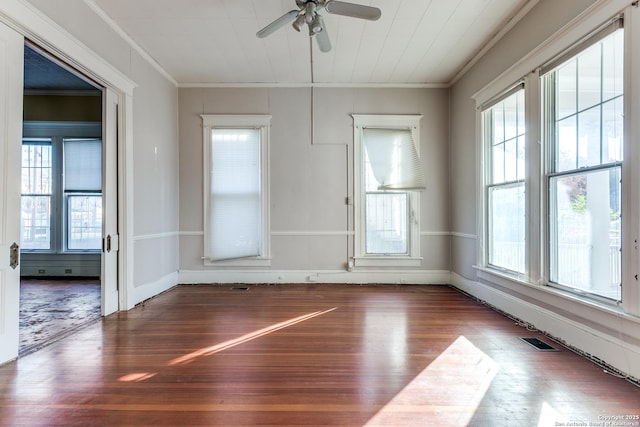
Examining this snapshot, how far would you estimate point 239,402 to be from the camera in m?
1.80

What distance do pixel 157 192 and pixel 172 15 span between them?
212cm

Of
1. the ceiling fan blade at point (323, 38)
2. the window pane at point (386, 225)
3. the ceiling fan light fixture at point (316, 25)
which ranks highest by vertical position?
the ceiling fan blade at point (323, 38)

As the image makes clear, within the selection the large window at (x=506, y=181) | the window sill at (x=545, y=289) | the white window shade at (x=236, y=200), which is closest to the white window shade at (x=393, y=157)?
the large window at (x=506, y=181)

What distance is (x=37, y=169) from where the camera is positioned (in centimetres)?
541

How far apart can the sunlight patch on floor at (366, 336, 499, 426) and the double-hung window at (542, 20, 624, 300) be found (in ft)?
3.49

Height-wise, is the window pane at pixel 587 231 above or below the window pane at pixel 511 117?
below

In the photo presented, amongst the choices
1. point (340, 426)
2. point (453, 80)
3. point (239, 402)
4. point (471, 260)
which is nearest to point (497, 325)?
point (471, 260)

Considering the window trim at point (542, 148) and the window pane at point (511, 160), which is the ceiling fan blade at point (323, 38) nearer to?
the window trim at point (542, 148)

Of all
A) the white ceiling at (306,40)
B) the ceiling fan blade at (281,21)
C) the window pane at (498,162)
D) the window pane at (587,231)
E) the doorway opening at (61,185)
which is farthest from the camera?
the doorway opening at (61,185)

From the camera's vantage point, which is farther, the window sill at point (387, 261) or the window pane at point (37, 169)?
the window pane at point (37, 169)

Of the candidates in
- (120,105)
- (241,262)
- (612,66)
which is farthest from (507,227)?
(120,105)

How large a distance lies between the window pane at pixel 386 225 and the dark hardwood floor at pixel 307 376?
1.58 m

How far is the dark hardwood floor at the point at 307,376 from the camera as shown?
168cm

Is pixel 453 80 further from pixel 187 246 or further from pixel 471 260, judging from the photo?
pixel 187 246
